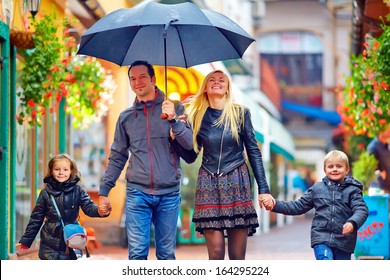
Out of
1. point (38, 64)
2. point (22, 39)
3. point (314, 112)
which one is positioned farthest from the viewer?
point (314, 112)

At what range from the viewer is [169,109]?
7523mm

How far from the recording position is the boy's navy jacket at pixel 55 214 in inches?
311

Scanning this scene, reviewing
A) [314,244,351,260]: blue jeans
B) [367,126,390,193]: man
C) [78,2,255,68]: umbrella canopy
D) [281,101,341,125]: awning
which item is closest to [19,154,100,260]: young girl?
[78,2,255,68]: umbrella canopy

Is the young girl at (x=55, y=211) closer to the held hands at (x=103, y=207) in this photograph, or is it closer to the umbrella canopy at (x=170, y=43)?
the held hands at (x=103, y=207)

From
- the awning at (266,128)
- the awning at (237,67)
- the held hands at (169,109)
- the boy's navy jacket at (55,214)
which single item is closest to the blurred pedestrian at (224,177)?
the held hands at (169,109)

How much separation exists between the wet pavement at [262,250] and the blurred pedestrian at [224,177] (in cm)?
525

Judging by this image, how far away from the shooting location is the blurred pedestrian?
25.7ft

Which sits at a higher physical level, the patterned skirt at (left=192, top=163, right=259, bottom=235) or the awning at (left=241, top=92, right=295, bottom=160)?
the awning at (left=241, top=92, right=295, bottom=160)

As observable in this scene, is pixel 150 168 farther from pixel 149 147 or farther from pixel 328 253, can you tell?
pixel 328 253

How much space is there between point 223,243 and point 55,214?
1211 millimetres

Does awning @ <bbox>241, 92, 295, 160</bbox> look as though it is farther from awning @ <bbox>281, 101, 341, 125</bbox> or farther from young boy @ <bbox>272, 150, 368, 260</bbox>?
awning @ <bbox>281, 101, 341, 125</bbox>

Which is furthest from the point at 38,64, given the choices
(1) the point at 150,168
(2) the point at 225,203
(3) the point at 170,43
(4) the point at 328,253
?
(4) the point at 328,253

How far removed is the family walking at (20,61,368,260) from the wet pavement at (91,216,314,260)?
519 cm
